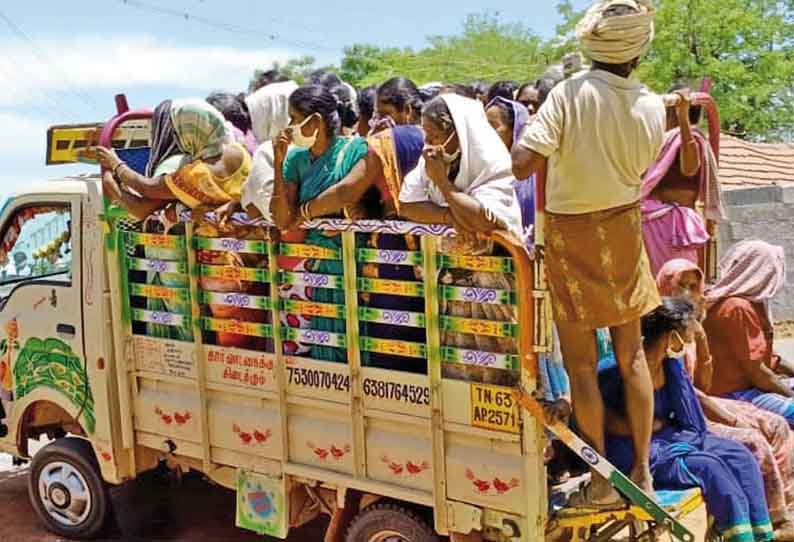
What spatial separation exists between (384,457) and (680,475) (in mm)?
1117

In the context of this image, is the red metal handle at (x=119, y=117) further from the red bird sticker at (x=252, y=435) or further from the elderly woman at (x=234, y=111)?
the red bird sticker at (x=252, y=435)

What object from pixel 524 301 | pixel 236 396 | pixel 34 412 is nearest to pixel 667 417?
pixel 524 301

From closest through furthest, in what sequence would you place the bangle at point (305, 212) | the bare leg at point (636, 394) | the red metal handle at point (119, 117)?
the bare leg at point (636, 394), the bangle at point (305, 212), the red metal handle at point (119, 117)

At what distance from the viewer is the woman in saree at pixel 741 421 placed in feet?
13.4

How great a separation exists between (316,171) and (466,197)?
2.57 feet

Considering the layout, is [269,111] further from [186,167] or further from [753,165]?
[753,165]

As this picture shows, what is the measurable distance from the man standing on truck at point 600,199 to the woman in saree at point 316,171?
0.88 m

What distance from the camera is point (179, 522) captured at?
5465 millimetres

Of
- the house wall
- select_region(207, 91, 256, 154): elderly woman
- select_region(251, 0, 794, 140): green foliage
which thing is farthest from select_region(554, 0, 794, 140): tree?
select_region(207, 91, 256, 154): elderly woman

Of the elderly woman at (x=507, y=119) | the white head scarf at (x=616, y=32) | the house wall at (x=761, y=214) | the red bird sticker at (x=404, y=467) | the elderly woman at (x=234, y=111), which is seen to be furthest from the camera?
the house wall at (x=761, y=214)

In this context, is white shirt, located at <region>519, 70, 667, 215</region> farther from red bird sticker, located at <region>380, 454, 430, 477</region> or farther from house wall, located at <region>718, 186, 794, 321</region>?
house wall, located at <region>718, 186, 794, 321</region>

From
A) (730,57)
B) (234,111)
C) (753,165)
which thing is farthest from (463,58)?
(234,111)

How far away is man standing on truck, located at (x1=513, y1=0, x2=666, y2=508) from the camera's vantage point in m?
3.33

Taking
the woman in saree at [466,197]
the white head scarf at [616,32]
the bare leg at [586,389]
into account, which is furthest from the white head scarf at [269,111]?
the bare leg at [586,389]
